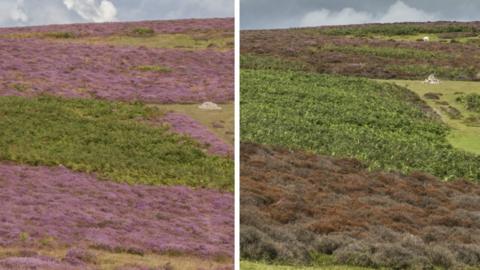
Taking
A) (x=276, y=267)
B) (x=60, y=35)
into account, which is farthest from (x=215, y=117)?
(x=60, y=35)

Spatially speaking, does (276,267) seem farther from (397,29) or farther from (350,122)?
(397,29)

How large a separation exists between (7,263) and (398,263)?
6.19 meters

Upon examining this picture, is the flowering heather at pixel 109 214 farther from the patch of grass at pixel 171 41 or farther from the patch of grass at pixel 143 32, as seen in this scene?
the patch of grass at pixel 143 32

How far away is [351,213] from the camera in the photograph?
1488 centimetres

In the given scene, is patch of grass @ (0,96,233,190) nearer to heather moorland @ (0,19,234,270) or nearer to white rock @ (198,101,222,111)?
heather moorland @ (0,19,234,270)

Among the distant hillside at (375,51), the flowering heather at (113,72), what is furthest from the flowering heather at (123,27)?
the distant hillside at (375,51)

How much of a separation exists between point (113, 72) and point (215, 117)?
2.61 meters

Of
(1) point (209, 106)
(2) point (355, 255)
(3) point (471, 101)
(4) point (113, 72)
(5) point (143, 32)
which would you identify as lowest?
(2) point (355, 255)

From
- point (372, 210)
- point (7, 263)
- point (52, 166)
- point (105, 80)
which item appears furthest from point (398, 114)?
point (7, 263)

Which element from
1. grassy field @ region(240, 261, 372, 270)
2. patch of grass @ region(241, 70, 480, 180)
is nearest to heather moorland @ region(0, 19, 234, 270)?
grassy field @ region(240, 261, 372, 270)

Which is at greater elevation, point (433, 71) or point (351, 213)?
point (433, 71)

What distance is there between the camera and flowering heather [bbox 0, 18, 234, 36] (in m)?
14.1

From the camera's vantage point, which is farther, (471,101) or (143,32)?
(471,101)

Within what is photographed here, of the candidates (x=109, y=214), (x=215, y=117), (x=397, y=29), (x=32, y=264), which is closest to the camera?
(x=32, y=264)
